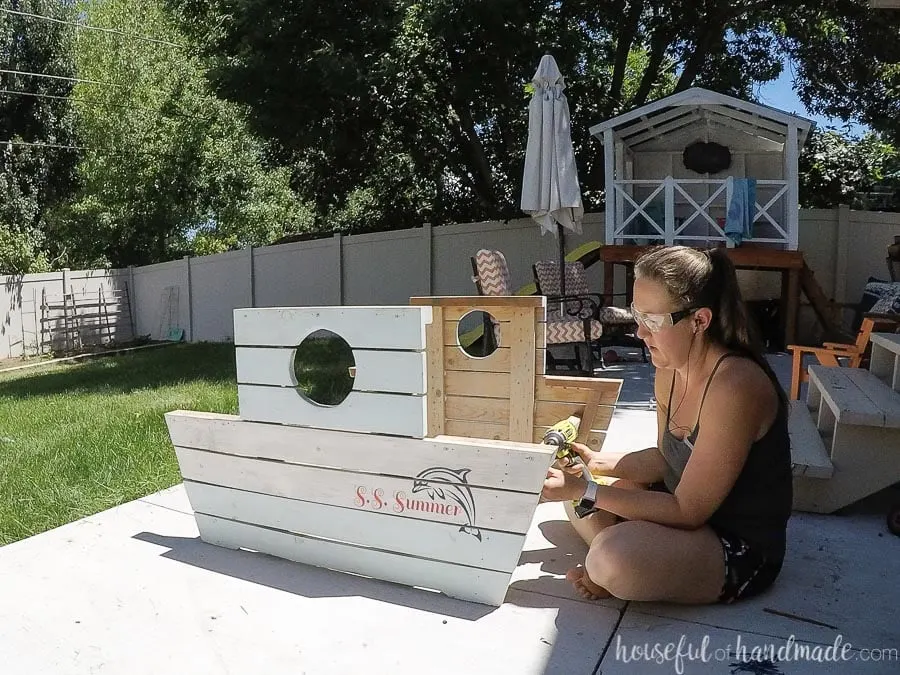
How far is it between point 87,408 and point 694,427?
5858mm

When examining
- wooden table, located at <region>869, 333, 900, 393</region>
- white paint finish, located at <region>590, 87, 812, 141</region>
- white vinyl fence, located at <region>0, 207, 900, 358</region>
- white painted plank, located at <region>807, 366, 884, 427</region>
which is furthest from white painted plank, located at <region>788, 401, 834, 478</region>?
white vinyl fence, located at <region>0, 207, 900, 358</region>

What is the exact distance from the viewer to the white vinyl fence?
986 cm

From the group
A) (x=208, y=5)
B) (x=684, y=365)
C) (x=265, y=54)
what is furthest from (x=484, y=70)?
(x=684, y=365)

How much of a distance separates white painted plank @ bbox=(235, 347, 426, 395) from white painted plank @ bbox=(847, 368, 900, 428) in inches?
70.0

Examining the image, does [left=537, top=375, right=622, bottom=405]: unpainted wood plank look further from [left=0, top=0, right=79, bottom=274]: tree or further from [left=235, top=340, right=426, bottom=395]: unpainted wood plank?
[left=0, top=0, right=79, bottom=274]: tree

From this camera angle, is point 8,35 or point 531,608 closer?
point 531,608

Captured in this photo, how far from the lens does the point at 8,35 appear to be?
68.0 ft

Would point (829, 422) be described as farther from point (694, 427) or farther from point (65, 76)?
point (65, 76)

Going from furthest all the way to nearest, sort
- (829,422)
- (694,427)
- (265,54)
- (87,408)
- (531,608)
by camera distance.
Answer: (265,54), (87,408), (829,422), (531,608), (694,427)

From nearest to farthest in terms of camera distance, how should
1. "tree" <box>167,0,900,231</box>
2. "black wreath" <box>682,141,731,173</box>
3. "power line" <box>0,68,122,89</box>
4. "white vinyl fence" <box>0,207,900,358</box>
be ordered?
"tree" <box>167,0,900,231</box>
"white vinyl fence" <box>0,207,900,358</box>
"black wreath" <box>682,141,731,173</box>
"power line" <box>0,68,122,89</box>

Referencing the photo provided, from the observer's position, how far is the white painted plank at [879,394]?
2791mm

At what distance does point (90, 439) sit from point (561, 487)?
12.6ft

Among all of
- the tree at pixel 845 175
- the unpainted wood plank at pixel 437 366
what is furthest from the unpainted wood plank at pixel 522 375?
the tree at pixel 845 175

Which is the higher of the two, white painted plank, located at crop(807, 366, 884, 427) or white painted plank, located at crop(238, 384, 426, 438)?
Result: white painted plank, located at crop(238, 384, 426, 438)
